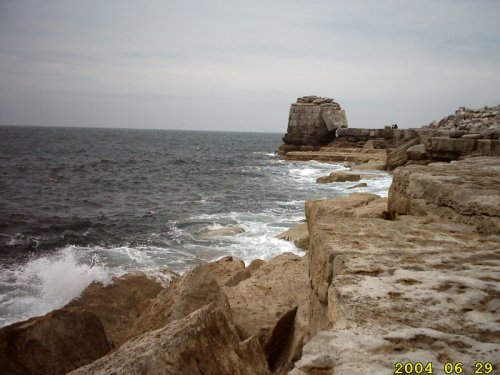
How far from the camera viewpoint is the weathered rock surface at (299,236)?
358 inches

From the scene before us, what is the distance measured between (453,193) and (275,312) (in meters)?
2.06

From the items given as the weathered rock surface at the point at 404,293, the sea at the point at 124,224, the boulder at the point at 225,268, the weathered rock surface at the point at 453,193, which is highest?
the weathered rock surface at the point at 453,193

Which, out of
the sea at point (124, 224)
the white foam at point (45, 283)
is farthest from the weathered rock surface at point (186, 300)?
the white foam at point (45, 283)

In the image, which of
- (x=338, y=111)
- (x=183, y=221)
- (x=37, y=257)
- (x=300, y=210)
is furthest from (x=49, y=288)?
(x=338, y=111)

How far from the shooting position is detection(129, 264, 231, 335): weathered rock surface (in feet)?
12.5

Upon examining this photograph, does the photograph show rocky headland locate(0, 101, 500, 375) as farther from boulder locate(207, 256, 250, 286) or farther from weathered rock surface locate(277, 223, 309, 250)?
weathered rock surface locate(277, 223, 309, 250)

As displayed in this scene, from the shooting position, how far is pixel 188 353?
235 cm

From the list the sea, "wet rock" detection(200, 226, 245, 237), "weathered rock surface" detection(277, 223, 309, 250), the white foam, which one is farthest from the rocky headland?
"wet rock" detection(200, 226, 245, 237)

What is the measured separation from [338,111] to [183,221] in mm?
25900

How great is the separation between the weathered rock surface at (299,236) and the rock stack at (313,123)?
86.4ft

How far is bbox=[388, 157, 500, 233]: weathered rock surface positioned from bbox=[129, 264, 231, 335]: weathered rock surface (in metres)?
2.23

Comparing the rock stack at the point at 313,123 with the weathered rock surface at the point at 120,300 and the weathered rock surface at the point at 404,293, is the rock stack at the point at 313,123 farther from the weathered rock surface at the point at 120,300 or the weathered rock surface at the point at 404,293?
the weathered rock surface at the point at 404,293

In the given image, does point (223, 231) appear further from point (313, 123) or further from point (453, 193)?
point (313, 123)

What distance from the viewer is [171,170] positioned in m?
31.4
